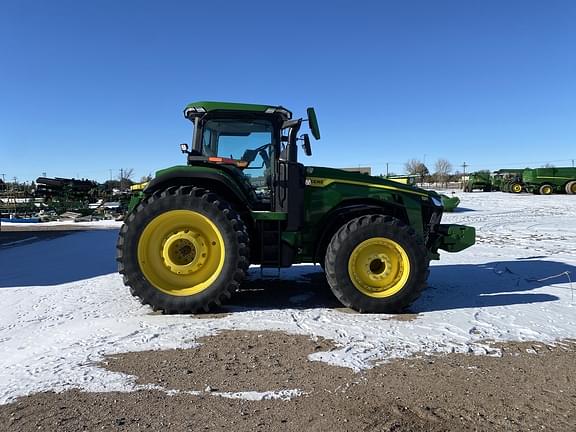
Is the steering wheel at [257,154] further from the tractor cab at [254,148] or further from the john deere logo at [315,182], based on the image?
the john deere logo at [315,182]

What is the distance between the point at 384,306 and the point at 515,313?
145 cm

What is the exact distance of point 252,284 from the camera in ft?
20.9

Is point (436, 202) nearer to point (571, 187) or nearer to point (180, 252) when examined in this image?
point (180, 252)

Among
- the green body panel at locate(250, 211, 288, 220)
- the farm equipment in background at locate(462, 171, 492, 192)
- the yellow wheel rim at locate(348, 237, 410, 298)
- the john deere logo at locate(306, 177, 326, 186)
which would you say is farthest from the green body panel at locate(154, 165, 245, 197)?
the farm equipment in background at locate(462, 171, 492, 192)

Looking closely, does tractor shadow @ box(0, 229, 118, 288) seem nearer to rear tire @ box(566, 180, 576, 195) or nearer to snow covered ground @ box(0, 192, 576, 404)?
snow covered ground @ box(0, 192, 576, 404)

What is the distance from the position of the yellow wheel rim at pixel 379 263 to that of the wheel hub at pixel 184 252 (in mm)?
1704

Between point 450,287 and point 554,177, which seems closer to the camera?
point 450,287

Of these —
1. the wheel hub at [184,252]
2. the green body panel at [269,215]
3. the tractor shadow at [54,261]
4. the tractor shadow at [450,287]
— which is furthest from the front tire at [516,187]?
the wheel hub at [184,252]

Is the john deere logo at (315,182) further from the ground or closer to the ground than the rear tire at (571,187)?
closer to the ground

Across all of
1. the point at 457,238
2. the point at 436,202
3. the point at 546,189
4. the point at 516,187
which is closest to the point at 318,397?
the point at 457,238

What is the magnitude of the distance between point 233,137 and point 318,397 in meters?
3.60

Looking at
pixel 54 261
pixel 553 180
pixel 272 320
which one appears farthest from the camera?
pixel 553 180

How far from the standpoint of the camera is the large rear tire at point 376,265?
16.0 feet

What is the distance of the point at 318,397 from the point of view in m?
2.95
